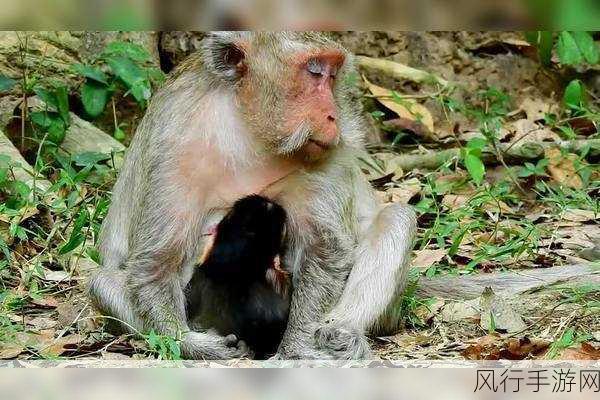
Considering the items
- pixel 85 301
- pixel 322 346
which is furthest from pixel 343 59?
pixel 85 301

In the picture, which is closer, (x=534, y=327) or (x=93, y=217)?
(x=534, y=327)

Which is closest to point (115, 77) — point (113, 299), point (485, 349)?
point (113, 299)

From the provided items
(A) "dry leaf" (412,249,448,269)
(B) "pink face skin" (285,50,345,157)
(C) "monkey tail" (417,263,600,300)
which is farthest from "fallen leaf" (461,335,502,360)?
(A) "dry leaf" (412,249,448,269)

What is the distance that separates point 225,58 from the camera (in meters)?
5.73

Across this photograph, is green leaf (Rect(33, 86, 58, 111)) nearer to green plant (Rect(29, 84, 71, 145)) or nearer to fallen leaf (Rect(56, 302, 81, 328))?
green plant (Rect(29, 84, 71, 145))

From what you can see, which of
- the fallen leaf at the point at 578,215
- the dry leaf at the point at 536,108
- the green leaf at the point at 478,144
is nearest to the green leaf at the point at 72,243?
the green leaf at the point at 478,144

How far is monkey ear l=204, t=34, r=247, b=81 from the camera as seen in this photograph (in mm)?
5672

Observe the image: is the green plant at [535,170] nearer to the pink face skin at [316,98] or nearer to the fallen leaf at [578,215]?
the fallen leaf at [578,215]

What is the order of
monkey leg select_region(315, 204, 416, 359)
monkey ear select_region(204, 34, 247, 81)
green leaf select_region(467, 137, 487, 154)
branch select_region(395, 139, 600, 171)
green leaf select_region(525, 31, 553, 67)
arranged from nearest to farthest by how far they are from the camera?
monkey leg select_region(315, 204, 416, 359)
monkey ear select_region(204, 34, 247, 81)
green leaf select_region(467, 137, 487, 154)
branch select_region(395, 139, 600, 171)
green leaf select_region(525, 31, 553, 67)

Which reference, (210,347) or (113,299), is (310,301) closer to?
(210,347)

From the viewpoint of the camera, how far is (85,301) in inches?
254

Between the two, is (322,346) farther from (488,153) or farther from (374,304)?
(488,153)

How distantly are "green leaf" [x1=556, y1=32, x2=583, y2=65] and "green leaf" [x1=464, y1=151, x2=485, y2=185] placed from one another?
2.49 metres

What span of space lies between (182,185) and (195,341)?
90 centimetres
